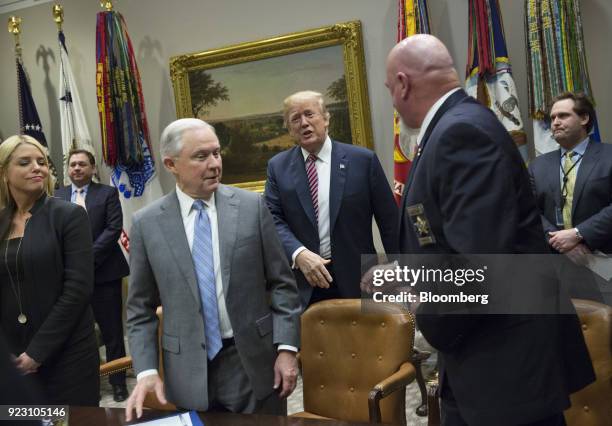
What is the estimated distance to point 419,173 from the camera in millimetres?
1670

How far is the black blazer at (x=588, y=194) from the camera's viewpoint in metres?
3.35

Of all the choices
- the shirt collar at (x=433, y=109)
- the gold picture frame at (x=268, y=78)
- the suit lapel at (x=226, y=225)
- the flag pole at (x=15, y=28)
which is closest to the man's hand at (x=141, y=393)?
the suit lapel at (x=226, y=225)

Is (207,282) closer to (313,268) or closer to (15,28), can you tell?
(313,268)

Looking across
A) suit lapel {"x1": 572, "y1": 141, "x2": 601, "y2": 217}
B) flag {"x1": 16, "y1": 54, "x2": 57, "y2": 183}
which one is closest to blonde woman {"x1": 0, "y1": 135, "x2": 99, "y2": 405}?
suit lapel {"x1": 572, "y1": 141, "x2": 601, "y2": 217}

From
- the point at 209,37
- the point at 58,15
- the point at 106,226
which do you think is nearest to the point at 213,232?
the point at 106,226

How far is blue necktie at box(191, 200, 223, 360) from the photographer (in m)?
2.21

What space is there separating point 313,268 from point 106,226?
2588mm

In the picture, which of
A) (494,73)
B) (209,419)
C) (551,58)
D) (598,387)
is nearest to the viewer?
(209,419)

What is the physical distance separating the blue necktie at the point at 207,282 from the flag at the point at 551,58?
9.31 ft

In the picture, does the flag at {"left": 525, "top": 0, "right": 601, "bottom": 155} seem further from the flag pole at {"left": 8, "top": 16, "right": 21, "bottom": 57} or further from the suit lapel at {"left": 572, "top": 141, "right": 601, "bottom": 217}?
the flag pole at {"left": 8, "top": 16, "right": 21, "bottom": 57}

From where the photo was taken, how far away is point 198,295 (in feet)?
7.23

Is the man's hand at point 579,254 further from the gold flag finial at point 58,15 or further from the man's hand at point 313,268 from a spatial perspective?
the gold flag finial at point 58,15

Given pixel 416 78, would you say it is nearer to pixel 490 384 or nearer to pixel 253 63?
pixel 490 384

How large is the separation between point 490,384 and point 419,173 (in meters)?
0.57
